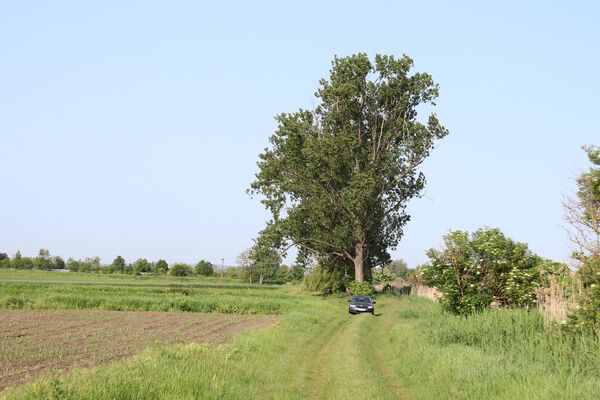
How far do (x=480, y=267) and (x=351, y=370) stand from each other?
10417 mm

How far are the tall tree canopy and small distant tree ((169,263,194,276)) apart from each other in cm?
10910

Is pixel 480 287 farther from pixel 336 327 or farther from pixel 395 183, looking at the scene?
pixel 395 183

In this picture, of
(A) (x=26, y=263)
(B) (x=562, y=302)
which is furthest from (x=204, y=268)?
(B) (x=562, y=302)


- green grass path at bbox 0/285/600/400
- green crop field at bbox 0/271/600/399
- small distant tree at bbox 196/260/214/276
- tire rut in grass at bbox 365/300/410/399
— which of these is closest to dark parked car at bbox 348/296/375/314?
tire rut in grass at bbox 365/300/410/399

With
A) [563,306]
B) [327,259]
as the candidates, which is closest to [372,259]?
[327,259]

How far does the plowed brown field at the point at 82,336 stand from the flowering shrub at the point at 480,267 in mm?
12033

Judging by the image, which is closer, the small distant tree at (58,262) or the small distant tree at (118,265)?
the small distant tree at (118,265)

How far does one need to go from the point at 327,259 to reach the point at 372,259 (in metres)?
5.67

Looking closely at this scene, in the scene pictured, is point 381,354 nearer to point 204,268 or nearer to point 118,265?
point 204,268

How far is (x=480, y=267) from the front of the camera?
20.8 m

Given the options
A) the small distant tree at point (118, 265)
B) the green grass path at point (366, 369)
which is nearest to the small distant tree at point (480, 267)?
the green grass path at point (366, 369)

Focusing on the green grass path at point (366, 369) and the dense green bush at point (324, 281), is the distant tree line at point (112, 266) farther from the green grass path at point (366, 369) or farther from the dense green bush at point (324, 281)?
the green grass path at point (366, 369)

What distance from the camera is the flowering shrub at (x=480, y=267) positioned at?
20781 millimetres

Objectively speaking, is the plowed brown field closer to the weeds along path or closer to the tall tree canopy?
the weeds along path
